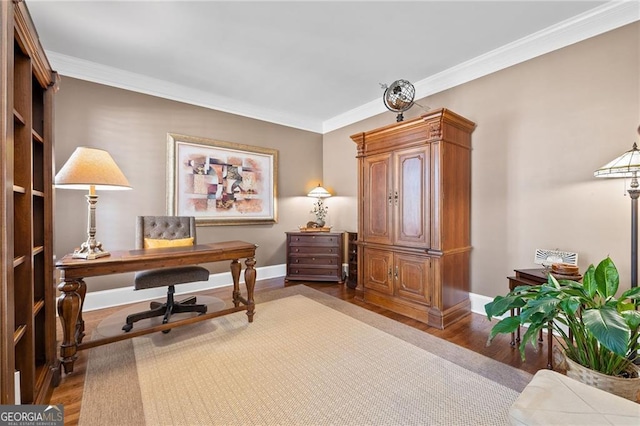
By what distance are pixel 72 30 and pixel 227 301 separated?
3.02 metres

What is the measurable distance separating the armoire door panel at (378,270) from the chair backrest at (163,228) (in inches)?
80.3

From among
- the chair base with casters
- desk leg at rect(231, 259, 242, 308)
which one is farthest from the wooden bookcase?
desk leg at rect(231, 259, 242, 308)

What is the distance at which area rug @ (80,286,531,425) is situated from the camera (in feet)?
4.80

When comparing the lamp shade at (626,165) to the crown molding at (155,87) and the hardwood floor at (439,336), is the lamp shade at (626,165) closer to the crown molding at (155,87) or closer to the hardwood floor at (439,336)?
the hardwood floor at (439,336)

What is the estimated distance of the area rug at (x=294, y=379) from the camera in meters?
1.46

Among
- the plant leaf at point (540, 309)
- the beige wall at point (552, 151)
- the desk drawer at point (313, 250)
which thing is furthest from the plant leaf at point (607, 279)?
the desk drawer at point (313, 250)

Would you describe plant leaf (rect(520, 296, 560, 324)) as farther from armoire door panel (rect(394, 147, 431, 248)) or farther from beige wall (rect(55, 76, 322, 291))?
beige wall (rect(55, 76, 322, 291))

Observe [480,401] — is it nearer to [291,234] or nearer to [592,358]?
[592,358]

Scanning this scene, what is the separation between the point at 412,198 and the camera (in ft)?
9.47

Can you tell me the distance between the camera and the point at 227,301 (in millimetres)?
3236

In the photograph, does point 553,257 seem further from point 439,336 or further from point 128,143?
point 128,143

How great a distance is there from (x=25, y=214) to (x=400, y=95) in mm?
3300

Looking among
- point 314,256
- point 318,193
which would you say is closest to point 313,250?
point 314,256

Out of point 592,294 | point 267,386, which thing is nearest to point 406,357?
point 267,386
